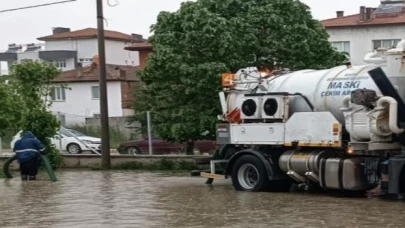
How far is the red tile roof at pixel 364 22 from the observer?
58366 mm

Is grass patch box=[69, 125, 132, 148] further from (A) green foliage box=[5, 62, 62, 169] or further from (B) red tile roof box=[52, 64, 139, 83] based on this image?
(B) red tile roof box=[52, 64, 139, 83]

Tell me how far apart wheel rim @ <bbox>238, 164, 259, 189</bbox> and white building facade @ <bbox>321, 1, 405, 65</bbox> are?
38899 mm

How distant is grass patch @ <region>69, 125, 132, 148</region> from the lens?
37.5 meters

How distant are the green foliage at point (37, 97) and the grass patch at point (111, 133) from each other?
7.90 metres

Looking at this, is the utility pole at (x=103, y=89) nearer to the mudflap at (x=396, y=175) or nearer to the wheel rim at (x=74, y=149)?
the wheel rim at (x=74, y=149)

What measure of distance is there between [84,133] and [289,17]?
14.1 m

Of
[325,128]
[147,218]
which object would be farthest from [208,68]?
[147,218]

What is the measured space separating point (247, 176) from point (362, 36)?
40.8 metres

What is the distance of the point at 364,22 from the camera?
196 feet

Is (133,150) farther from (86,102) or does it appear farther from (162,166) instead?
(86,102)

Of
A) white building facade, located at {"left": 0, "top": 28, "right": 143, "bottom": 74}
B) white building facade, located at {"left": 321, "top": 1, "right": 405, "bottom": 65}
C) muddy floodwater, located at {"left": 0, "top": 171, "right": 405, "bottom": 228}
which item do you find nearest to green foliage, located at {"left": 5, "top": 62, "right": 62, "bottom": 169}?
muddy floodwater, located at {"left": 0, "top": 171, "right": 405, "bottom": 228}

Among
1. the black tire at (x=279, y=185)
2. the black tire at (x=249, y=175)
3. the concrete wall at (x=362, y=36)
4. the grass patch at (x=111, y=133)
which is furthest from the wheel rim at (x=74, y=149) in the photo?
the concrete wall at (x=362, y=36)

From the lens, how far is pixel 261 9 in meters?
27.2

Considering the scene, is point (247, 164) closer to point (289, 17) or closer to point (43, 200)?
point (43, 200)
